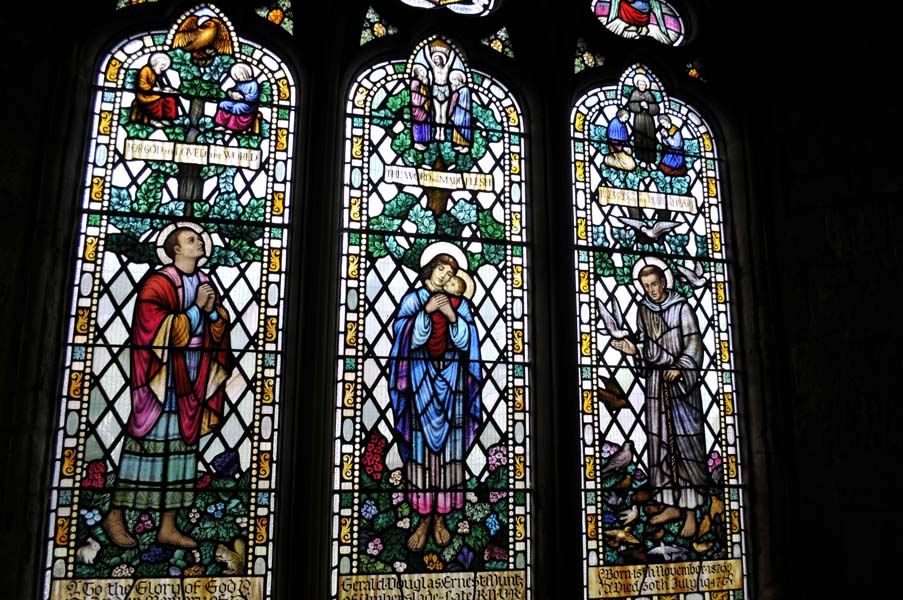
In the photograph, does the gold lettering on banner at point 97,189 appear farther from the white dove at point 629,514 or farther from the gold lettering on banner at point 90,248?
the white dove at point 629,514

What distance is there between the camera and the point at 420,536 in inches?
149

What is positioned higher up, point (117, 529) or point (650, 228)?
point (650, 228)

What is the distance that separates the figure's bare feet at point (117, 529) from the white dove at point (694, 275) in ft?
9.88

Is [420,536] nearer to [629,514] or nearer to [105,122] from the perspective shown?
[629,514]

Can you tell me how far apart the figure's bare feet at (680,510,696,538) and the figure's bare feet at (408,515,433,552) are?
1.31 meters

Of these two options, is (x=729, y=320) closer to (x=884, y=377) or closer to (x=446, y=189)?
(x=884, y=377)

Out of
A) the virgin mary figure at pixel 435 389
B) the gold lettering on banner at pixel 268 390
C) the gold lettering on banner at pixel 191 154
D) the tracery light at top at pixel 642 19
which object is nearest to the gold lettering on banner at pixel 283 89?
the gold lettering on banner at pixel 191 154

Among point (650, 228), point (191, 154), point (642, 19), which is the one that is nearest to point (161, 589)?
point (191, 154)

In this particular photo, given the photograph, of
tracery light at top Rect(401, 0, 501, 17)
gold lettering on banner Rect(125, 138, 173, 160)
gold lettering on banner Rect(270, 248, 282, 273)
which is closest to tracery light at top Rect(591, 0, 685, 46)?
tracery light at top Rect(401, 0, 501, 17)

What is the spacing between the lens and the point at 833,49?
14.6 feet

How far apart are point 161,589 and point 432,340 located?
1624mm

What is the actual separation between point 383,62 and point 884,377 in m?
3.01

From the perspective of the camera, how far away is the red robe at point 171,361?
3650 mm

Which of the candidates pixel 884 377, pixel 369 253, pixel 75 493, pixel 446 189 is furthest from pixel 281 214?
pixel 884 377
